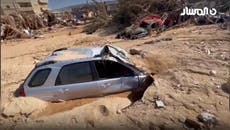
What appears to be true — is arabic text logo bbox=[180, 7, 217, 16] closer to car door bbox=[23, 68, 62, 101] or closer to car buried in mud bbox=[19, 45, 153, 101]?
car buried in mud bbox=[19, 45, 153, 101]

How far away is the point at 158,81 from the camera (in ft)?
21.5

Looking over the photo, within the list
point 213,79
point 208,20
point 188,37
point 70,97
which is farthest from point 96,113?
point 208,20

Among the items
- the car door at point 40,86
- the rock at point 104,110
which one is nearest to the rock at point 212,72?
the rock at point 104,110

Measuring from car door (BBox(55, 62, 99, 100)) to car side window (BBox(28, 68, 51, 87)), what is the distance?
0.85 feet

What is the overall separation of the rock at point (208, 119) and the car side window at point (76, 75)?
7.49 feet

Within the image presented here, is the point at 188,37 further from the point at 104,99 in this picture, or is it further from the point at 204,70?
the point at 104,99

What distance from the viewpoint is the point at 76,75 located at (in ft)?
20.3

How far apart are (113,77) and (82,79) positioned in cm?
64

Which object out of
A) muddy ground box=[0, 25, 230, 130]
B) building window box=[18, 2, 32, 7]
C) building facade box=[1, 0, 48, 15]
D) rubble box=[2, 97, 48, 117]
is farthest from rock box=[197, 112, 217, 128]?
building window box=[18, 2, 32, 7]

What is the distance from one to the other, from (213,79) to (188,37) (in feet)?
17.0

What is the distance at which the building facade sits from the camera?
1161 inches

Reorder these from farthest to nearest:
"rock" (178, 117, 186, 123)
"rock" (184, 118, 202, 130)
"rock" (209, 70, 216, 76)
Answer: "rock" (209, 70, 216, 76) → "rock" (178, 117, 186, 123) → "rock" (184, 118, 202, 130)

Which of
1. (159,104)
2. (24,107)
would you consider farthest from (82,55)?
(159,104)

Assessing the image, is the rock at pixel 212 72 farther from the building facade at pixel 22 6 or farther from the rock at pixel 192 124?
the building facade at pixel 22 6
